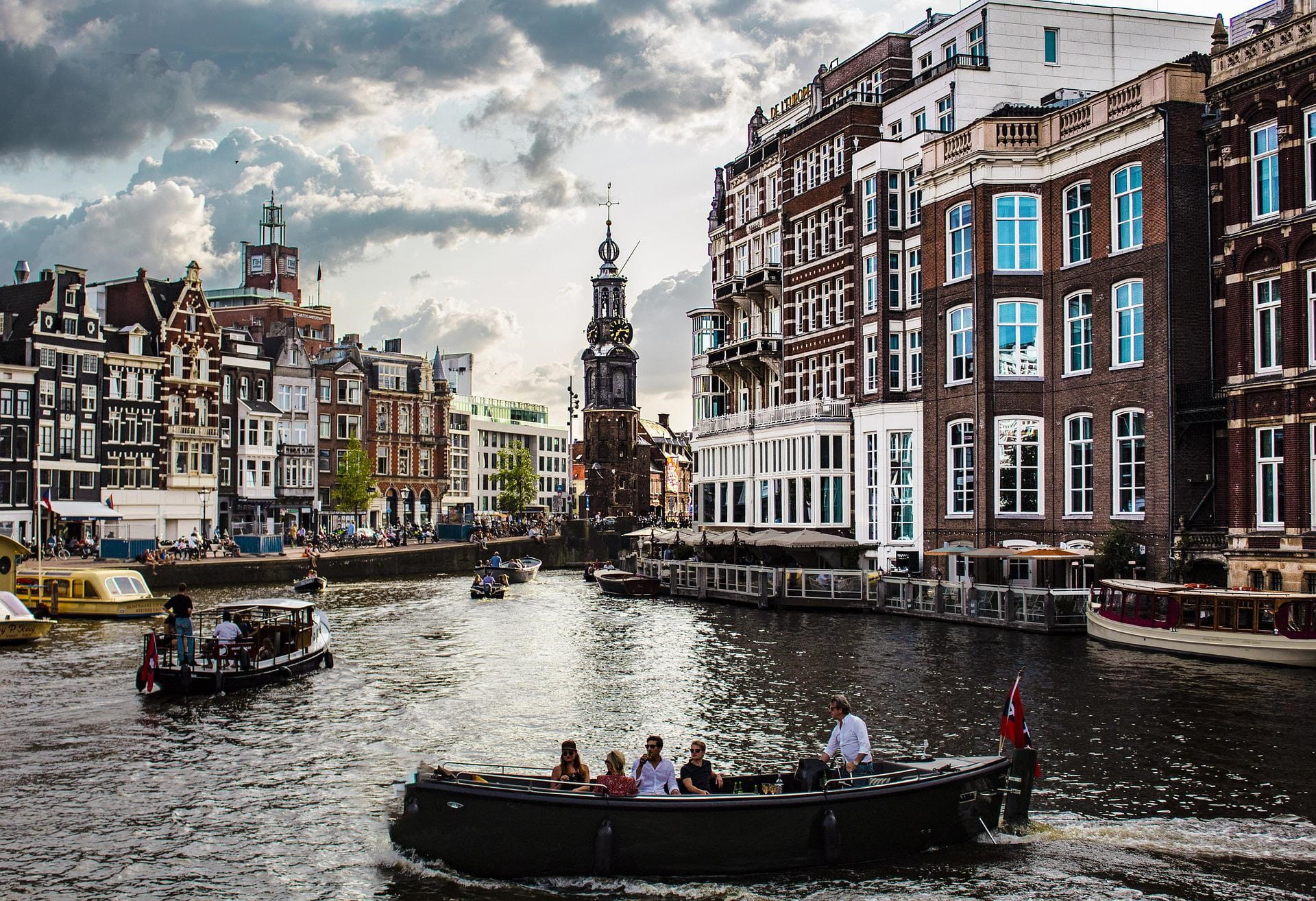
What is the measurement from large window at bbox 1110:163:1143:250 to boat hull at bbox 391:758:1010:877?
38.4 metres

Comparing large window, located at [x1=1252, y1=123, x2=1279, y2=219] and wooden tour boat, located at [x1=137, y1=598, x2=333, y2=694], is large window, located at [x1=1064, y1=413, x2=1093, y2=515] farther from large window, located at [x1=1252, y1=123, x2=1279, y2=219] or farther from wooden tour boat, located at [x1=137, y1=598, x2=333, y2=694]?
wooden tour boat, located at [x1=137, y1=598, x2=333, y2=694]

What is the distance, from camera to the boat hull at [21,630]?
49375mm

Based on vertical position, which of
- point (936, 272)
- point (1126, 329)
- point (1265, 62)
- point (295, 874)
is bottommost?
point (295, 874)

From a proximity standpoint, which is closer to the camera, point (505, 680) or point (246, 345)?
point (505, 680)

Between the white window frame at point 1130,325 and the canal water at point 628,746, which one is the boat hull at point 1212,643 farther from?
the white window frame at point 1130,325

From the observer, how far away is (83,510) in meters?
93.2

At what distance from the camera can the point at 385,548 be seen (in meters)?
104

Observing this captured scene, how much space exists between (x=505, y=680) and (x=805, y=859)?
70.6 feet

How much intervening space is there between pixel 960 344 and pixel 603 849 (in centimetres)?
4559

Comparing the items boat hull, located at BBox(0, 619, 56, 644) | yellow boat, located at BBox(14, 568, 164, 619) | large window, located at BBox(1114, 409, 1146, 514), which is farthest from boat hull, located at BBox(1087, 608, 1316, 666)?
yellow boat, located at BBox(14, 568, 164, 619)

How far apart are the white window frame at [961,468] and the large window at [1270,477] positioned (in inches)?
607

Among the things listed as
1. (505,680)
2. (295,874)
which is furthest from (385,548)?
(295,874)

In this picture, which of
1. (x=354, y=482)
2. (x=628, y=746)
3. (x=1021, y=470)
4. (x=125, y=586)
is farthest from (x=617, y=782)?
(x=354, y=482)

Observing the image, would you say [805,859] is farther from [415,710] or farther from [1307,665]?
[1307,665]
